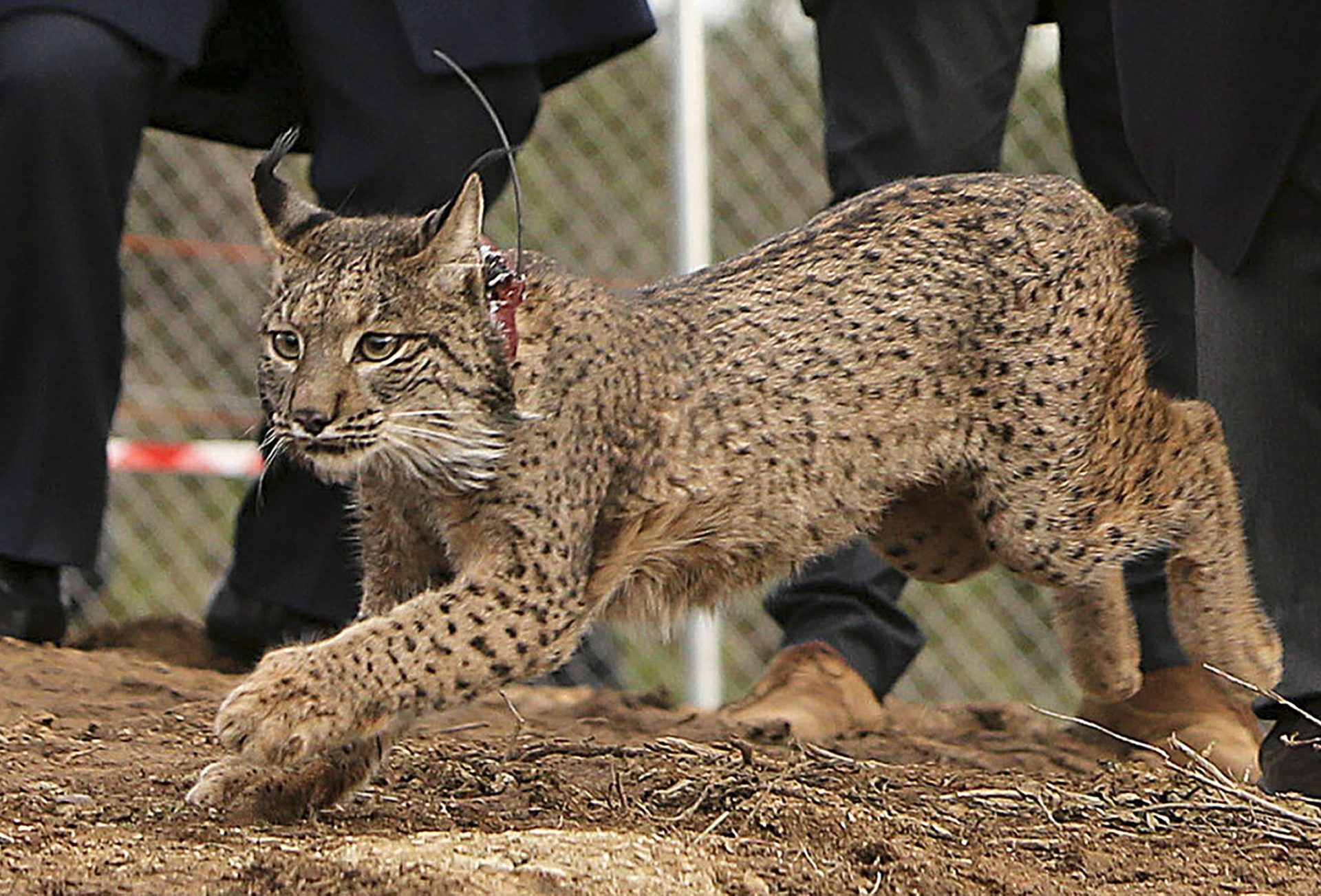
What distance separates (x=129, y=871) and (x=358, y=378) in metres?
0.82

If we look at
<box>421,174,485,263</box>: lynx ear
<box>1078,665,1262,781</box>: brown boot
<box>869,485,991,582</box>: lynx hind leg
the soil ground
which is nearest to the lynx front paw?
the soil ground

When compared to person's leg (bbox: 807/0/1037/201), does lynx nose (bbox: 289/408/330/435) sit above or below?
below

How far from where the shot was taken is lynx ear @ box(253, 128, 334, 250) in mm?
3301

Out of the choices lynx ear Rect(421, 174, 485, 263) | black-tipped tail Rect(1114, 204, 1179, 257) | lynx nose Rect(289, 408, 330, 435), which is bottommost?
lynx nose Rect(289, 408, 330, 435)

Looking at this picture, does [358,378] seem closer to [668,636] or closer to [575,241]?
[668,636]

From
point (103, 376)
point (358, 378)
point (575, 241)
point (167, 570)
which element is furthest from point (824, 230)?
point (167, 570)

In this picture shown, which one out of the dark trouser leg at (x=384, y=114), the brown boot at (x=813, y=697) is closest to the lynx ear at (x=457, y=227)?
the dark trouser leg at (x=384, y=114)

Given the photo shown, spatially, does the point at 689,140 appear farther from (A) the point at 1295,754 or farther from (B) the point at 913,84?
(A) the point at 1295,754

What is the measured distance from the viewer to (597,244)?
797 cm

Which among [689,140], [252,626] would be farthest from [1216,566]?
[689,140]

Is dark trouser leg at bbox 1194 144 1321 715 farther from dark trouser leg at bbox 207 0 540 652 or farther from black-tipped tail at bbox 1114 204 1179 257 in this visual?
dark trouser leg at bbox 207 0 540 652

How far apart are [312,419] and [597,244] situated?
493 cm

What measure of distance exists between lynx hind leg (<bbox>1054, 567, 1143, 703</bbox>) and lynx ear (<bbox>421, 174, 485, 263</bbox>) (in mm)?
1396

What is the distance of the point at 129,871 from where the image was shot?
Answer: 8.81ft
